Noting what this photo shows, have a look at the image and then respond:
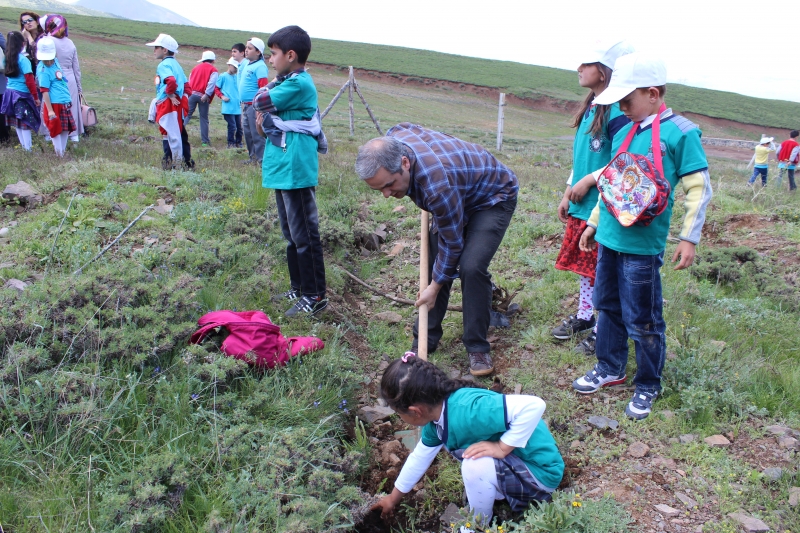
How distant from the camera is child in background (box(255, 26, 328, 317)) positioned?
3756 millimetres

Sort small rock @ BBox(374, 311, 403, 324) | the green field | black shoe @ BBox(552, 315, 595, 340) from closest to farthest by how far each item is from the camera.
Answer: the green field, black shoe @ BBox(552, 315, 595, 340), small rock @ BBox(374, 311, 403, 324)

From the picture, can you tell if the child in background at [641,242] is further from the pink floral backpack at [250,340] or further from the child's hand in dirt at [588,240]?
the pink floral backpack at [250,340]

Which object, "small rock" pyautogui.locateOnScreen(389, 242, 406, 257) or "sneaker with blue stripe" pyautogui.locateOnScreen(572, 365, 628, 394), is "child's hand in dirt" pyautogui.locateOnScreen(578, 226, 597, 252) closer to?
"sneaker with blue stripe" pyautogui.locateOnScreen(572, 365, 628, 394)

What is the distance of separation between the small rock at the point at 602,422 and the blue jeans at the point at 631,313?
0.26 meters

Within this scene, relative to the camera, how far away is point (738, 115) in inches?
1613

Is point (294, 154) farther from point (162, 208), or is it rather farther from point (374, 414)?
point (162, 208)

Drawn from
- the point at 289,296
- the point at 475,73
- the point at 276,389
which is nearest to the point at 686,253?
the point at 276,389

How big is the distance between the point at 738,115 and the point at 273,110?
153ft

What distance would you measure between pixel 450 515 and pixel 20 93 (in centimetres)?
821

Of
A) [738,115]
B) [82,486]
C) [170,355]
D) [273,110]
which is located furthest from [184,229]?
[738,115]

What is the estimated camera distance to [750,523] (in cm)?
222

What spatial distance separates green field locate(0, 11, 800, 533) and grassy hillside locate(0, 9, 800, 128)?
39.5 metres

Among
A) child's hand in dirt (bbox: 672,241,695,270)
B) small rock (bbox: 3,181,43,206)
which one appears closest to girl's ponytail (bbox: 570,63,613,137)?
child's hand in dirt (bbox: 672,241,695,270)

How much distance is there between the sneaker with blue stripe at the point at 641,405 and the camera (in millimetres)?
2979
